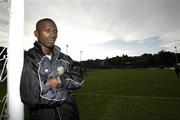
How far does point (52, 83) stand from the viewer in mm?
2020

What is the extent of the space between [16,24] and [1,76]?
1.88 ft

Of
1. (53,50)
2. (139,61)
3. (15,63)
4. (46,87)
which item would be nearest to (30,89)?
(46,87)

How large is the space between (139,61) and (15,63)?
134m

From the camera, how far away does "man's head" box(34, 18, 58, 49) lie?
2191 millimetres

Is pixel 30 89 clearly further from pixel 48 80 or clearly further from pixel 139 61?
pixel 139 61

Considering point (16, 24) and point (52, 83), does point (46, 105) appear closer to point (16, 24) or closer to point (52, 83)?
point (52, 83)

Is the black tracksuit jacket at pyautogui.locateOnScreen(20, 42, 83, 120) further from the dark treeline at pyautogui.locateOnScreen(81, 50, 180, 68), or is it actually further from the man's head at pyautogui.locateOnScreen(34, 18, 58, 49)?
the dark treeline at pyautogui.locateOnScreen(81, 50, 180, 68)

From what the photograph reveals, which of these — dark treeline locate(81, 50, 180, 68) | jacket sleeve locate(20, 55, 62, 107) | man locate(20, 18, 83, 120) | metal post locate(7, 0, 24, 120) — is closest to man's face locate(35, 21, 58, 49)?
man locate(20, 18, 83, 120)

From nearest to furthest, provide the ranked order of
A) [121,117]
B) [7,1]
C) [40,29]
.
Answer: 1. [40,29]
2. [7,1]
3. [121,117]

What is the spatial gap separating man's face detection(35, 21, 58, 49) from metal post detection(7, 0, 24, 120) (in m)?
0.18

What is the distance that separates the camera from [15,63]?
2215 millimetres

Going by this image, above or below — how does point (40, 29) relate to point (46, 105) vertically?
above

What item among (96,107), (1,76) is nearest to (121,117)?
(96,107)

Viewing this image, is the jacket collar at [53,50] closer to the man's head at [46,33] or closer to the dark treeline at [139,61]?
the man's head at [46,33]
